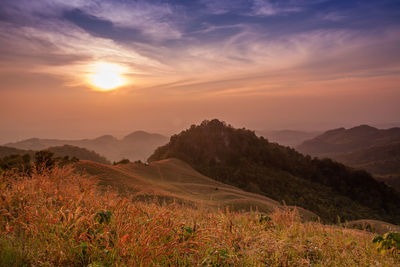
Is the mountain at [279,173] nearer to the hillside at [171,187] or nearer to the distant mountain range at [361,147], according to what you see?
the hillside at [171,187]

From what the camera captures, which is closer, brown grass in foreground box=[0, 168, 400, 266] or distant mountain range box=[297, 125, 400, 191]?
brown grass in foreground box=[0, 168, 400, 266]

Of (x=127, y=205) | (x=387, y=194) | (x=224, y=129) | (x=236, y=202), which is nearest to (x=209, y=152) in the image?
(x=224, y=129)

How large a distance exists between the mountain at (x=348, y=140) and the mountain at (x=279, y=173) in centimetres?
7899

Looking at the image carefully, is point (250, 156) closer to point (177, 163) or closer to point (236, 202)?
point (177, 163)

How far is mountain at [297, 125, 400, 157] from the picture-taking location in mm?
102125

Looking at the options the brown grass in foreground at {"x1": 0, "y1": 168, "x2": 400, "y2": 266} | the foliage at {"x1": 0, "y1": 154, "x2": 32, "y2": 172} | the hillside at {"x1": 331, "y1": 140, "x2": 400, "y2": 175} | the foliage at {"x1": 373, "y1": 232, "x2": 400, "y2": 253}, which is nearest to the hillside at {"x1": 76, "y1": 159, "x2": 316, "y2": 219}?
the foliage at {"x1": 0, "y1": 154, "x2": 32, "y2": 172}

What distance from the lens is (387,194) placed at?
21891 millimetres

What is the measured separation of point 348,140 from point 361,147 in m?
11.2

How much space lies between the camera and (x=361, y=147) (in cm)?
10250

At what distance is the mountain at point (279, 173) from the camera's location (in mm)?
18172

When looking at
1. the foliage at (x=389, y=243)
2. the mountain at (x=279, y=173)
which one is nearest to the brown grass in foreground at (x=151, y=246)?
the foliage at (x=389, y=243)

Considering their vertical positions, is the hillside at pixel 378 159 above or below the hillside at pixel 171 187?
below

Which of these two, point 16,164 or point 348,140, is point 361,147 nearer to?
point 348,140

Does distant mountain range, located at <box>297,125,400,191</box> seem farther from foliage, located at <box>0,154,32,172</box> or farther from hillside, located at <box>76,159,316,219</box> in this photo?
foliage, located at <box>0,154,32,172</box>
